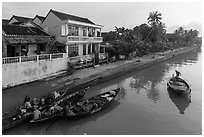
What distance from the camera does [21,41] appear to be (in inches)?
651

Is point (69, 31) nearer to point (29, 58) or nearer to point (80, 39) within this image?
point (80, 39)

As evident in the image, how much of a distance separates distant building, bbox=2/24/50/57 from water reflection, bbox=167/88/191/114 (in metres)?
13.5

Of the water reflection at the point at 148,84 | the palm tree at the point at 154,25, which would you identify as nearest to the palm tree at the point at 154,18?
the palm tree at the point at 154,25

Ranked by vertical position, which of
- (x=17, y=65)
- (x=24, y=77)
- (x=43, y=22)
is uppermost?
(x=43, y=22)

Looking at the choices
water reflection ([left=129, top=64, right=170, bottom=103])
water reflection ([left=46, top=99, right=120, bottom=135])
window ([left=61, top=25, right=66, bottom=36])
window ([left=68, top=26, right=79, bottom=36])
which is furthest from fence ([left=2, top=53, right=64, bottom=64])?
water reflection ([left=129, top=64, right=170, bottom=103])

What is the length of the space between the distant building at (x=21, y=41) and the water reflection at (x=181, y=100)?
44.4 ft

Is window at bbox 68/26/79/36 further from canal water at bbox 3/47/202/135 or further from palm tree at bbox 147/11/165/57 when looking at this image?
Answer: palm tree at bbox 147/11/165/57

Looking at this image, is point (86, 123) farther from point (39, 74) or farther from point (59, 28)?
point (59, 28)

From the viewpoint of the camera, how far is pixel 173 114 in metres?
12.1

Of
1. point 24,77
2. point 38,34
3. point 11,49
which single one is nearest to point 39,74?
point 24,77

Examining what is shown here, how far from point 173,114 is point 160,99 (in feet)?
9.31

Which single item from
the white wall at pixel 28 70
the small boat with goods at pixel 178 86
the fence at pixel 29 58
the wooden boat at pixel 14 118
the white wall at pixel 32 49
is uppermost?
the white wall at pixel 32 49

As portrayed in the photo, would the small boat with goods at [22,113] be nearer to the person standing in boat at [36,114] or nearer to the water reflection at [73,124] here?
the person standing in boat at [36,114]

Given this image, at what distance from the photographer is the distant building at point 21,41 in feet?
52.0
